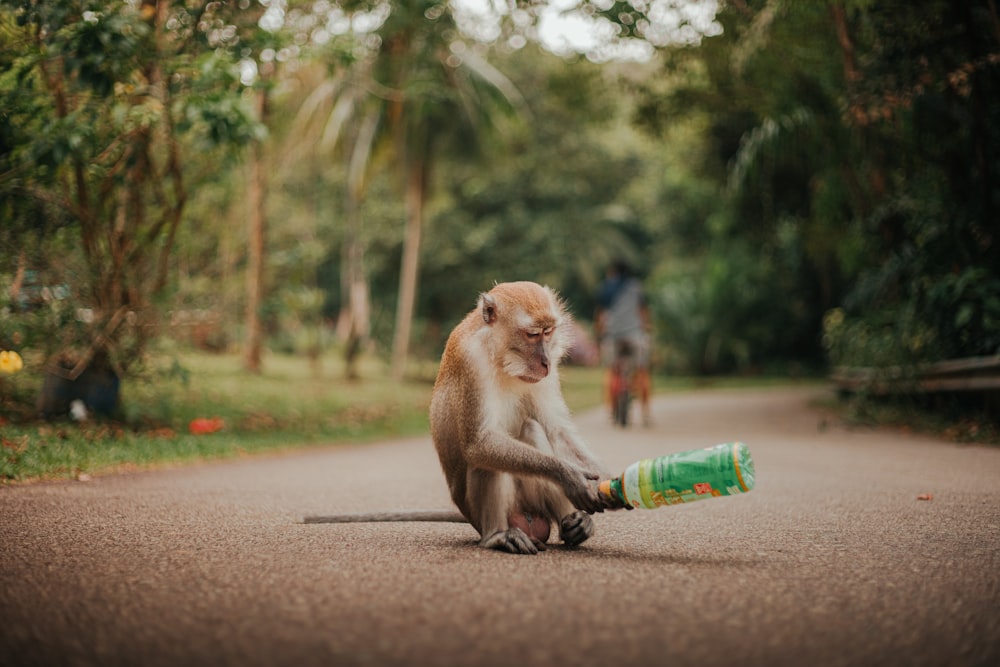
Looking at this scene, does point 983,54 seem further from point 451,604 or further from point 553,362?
point 451,604

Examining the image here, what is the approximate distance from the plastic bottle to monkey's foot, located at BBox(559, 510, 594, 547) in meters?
0.20

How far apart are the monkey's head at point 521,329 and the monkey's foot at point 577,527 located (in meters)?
0.68

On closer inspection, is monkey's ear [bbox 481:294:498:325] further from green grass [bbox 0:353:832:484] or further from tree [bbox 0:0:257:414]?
tree [bbox 0:0:257:414]

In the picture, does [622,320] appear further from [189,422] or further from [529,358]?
[529,358]

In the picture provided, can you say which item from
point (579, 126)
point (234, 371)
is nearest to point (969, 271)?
point (234, 371)

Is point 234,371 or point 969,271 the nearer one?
point 969,271

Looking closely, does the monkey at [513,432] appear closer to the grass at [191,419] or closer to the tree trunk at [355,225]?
the grass at [191,419]

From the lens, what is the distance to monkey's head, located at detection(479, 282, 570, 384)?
13.1 ft

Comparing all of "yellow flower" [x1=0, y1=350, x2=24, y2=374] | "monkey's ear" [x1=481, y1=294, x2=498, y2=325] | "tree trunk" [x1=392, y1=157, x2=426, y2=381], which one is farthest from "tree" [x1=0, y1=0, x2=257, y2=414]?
"tree trunk" [x1=392, y1=157, x2=426, y2=381]

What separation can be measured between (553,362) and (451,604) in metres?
1.57

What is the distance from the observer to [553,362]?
4.23 meters

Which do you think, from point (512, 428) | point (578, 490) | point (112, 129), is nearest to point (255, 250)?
point (112, 129)

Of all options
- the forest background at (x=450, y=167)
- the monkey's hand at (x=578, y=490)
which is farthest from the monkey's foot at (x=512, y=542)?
the forest background at (x=450, y=167)

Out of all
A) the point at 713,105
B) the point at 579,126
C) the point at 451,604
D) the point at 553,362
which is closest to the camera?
the point at 451,604
